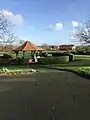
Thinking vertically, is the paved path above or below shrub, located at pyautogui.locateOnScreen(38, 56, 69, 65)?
above

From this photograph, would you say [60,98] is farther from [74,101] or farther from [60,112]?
[60,112]

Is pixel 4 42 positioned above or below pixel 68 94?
above

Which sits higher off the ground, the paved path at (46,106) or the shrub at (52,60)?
the paved path at (46,106)

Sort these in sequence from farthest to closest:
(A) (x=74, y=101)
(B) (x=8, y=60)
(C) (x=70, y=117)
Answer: (B) (x=8, y=60) → (A) (x=74, y=101) → (C) (x=70, y=117)

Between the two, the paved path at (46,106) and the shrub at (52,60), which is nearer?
the paved path at (46,106)

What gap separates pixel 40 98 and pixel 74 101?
155 cm

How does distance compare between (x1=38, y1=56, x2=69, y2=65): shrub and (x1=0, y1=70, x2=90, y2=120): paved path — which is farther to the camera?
(x1=38, y1=56, x2=69, y2=65): shrub

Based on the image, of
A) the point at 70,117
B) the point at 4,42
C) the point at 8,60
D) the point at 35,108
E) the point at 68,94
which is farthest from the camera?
the point at 8,60

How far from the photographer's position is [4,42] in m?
39.9

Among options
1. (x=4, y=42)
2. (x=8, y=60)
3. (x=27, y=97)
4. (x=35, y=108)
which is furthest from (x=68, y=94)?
(x=8, y=60)

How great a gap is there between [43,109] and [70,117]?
4.89ft

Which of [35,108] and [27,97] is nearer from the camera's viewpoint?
[35,108]

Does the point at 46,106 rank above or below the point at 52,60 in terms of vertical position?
above

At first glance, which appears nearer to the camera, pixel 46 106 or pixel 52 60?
pixel 46 106
